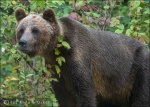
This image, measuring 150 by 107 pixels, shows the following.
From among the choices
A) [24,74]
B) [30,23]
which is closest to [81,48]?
[30,23]

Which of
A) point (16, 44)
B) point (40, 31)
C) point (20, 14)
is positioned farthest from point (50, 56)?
point (16, 44)

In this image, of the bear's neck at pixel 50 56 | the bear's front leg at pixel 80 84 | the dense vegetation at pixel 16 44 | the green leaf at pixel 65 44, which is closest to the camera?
the green leaf at pixel 65 44

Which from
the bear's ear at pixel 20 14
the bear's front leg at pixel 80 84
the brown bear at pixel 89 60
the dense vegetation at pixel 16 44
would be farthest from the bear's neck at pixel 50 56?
the bear's ear at pixel 20 14

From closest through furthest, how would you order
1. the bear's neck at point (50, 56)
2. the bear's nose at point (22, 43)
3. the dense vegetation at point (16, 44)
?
the bear's nose at point (22, 43) → the bear's neck at point (50, 56) → the dense vegetation at point (16, 44)

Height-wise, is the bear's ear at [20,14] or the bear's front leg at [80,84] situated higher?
the bear's ear at [20,14]

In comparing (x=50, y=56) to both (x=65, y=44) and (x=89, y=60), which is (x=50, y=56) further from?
(x=89, y=60)

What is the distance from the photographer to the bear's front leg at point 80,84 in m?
7.33

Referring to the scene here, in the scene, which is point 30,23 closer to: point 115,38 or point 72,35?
point 72,35

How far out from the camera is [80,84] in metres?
7.36

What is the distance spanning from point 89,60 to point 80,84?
0.47 m

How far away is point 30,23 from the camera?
289 inches

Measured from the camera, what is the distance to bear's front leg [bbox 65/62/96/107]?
289 inches

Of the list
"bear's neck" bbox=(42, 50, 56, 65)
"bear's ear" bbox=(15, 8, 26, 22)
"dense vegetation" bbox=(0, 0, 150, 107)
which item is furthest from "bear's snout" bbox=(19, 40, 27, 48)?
"dense vegetation" bbox=(0, 0, 150, 107)

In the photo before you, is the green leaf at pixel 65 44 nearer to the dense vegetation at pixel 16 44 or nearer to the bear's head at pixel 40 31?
the bear's head at pixel 40 31
